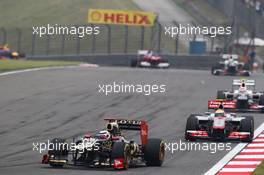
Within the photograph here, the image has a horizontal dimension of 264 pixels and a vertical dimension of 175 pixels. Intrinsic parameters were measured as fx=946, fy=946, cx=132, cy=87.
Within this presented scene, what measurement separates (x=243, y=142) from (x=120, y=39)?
143 ft

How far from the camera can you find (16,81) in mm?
40500

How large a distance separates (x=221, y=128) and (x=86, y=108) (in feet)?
29.8

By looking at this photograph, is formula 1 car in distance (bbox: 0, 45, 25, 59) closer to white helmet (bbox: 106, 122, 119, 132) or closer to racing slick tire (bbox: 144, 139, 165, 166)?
white helmet (bbox: 106, 122, 119, 132)

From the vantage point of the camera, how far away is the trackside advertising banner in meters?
66.1

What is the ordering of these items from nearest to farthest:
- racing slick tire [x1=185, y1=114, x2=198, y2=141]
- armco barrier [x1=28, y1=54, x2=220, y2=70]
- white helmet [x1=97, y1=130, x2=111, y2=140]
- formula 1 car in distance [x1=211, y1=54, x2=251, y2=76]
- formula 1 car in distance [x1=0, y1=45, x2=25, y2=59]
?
white helmet [x1=97, y1=130, x2=111, y2=140] → racing slick tire [x1=185, y1=114, x2=198, y2=141] → formula 1 car in distance [x1=211, y1=54, x2=251, y2=76] → armco barrier [x1=28, y1=54, x2=220, y2=70] → formula 1 car in distance [x1=0, y1=45, x2=25, y2=59]

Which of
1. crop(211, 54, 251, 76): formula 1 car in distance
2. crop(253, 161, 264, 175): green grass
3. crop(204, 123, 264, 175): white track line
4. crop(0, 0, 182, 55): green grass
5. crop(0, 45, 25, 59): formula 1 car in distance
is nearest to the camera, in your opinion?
crop(253, 161, 264, 175): green grass

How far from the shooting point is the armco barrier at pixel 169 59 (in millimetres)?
61719

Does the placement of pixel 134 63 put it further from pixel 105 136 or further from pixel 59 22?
pixel 105 136

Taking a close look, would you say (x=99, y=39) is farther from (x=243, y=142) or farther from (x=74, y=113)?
(x=243, y=142)

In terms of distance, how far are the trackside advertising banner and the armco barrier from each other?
370 cm

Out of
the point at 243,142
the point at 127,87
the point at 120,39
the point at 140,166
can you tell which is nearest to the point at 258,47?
the point at 120,39

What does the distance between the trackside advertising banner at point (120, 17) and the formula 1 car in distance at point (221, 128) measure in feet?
138

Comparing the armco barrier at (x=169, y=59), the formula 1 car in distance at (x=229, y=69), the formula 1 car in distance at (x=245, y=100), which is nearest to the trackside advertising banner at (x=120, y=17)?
the armco barrier at (x=169, y=59)

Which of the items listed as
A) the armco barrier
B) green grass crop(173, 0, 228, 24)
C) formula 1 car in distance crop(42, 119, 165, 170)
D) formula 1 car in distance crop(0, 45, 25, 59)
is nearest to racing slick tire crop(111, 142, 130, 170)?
formula 1 car in distance crop(42, 119, 165, 170)
